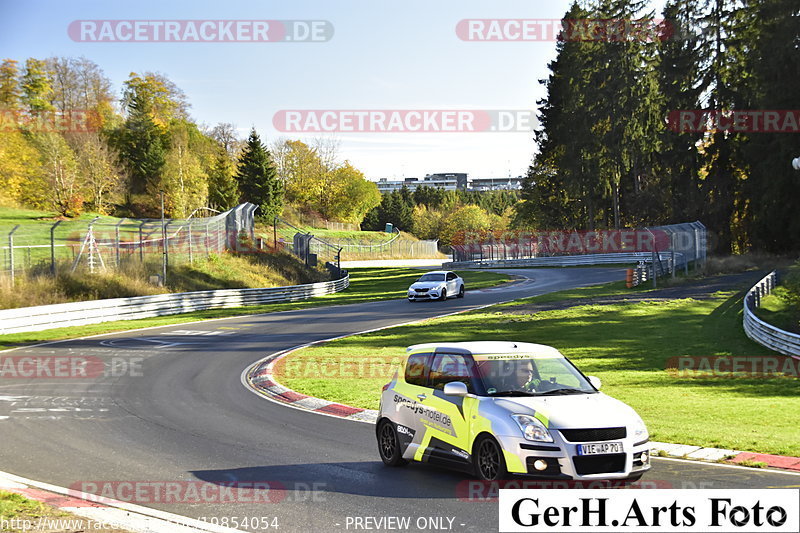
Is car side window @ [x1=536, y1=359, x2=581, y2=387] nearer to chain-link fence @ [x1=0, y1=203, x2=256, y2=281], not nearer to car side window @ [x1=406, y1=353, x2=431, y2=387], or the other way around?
car side window @ [x1=406, y1=353, x2=431, y2=387]

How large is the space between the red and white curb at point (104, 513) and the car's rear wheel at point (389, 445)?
292 centimetres

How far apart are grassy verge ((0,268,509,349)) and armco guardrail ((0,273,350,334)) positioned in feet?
1.96

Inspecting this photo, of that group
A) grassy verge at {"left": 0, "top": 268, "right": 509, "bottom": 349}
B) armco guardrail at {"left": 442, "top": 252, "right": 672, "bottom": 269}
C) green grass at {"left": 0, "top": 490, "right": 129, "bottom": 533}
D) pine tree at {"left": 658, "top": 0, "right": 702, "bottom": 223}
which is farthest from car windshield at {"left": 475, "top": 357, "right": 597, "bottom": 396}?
pine tree at {"left": 658, "top": 0, "right": 702, "bottom": 223}

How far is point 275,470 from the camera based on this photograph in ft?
32.9

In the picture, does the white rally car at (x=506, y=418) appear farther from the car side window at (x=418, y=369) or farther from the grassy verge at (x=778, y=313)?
the grassy verge at (x=778, y=313)

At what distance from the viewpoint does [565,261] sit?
7062 centimetres

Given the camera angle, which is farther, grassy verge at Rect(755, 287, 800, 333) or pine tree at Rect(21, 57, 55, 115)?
pine tree at Rect(21, 57, 55, 115)

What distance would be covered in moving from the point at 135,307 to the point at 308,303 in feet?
38.1

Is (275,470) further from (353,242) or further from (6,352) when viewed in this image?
(353,242)

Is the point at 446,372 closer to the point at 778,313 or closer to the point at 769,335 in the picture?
the point at 769,335

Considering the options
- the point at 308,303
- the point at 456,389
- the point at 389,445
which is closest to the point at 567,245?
the point at 308,303

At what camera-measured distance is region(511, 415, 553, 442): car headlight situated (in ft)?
26.1

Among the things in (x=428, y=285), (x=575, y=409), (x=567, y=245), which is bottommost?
(x=428, y=285)

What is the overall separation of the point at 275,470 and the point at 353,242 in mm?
103043
